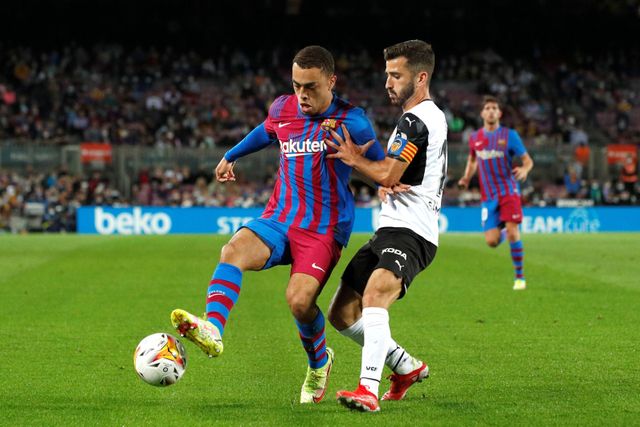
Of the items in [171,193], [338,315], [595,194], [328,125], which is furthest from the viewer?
[595,194]

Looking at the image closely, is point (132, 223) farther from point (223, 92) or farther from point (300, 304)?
point (300, 304)

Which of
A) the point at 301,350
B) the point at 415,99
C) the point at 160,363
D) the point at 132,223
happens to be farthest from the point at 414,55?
the point at 132,223

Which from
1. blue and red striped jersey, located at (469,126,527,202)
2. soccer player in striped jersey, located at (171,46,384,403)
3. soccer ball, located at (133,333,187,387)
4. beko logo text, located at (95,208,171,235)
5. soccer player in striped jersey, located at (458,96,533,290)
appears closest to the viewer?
soccer ball, located at (133,333,187,387)

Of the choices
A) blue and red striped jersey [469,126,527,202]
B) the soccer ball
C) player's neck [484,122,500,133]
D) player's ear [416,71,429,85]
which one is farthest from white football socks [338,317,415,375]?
player's neck [484,122,500,133]

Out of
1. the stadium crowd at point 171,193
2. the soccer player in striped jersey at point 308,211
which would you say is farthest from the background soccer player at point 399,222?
the stadium crowd at point 171,193

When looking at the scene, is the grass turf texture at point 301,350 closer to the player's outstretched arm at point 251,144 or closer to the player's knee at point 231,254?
the player's knee at point 231,254

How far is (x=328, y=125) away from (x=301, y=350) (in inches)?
92.4

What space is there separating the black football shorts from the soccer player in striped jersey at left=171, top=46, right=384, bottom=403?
22 centimetres

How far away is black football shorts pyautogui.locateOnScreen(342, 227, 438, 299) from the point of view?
4.45 m

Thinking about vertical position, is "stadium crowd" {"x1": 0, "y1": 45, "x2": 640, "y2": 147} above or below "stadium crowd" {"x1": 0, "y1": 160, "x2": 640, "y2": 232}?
above

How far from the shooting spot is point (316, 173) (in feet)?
16.3

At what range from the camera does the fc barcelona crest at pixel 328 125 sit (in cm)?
489

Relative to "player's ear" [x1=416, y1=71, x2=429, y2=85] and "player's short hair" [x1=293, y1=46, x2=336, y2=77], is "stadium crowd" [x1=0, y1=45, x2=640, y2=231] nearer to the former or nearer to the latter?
"player's short hair" [x1=293, y1=46, x2=336, y2=77]

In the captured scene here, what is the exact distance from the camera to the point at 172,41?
3656 cm
